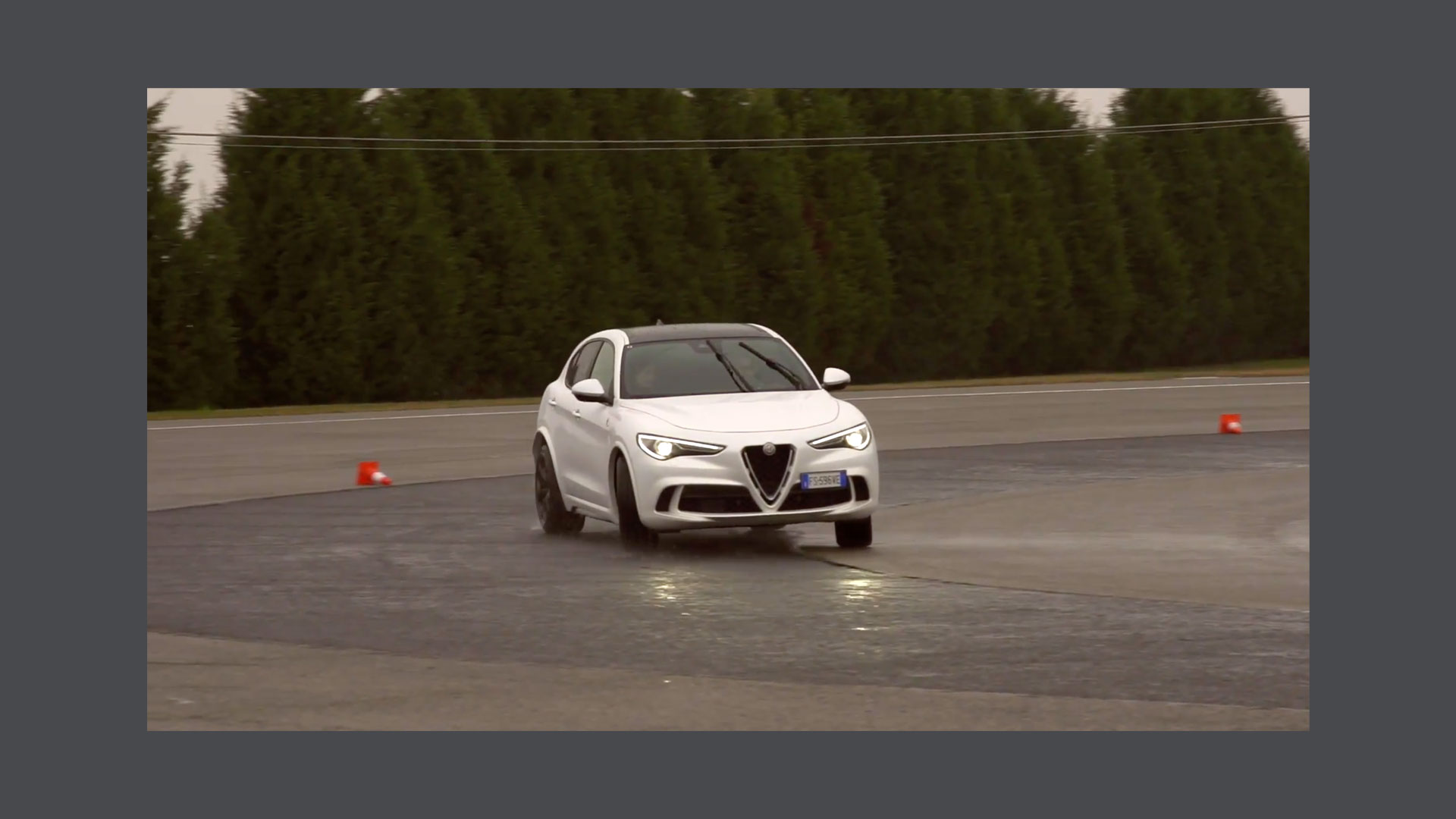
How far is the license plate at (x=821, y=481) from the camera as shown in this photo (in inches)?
595

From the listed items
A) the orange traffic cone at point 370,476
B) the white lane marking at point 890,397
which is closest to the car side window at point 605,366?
the orange traffic cone at point 370,476

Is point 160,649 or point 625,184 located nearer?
point 160,649

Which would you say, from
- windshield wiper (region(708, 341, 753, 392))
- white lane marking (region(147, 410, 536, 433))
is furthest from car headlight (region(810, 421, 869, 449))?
white lane marking (region(147, 410, 536, 433))

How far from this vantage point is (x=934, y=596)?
42.0ft

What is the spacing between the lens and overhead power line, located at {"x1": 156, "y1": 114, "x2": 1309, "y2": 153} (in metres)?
40.0

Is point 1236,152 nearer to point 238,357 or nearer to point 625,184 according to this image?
point 625,184

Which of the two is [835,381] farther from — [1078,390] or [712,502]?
[1078,390]

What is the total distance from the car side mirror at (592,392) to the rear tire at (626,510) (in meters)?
0.57

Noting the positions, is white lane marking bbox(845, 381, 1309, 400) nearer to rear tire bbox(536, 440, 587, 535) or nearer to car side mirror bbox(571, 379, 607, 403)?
rear tire bbox(536, 440, 587, 535)

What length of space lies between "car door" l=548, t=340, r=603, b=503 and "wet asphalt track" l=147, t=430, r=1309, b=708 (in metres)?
0.43

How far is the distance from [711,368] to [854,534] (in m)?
1.92

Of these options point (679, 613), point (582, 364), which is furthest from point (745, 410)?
point (679, 613)

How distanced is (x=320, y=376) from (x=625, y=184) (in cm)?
766

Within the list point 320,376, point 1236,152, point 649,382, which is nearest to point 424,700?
point 649,382
